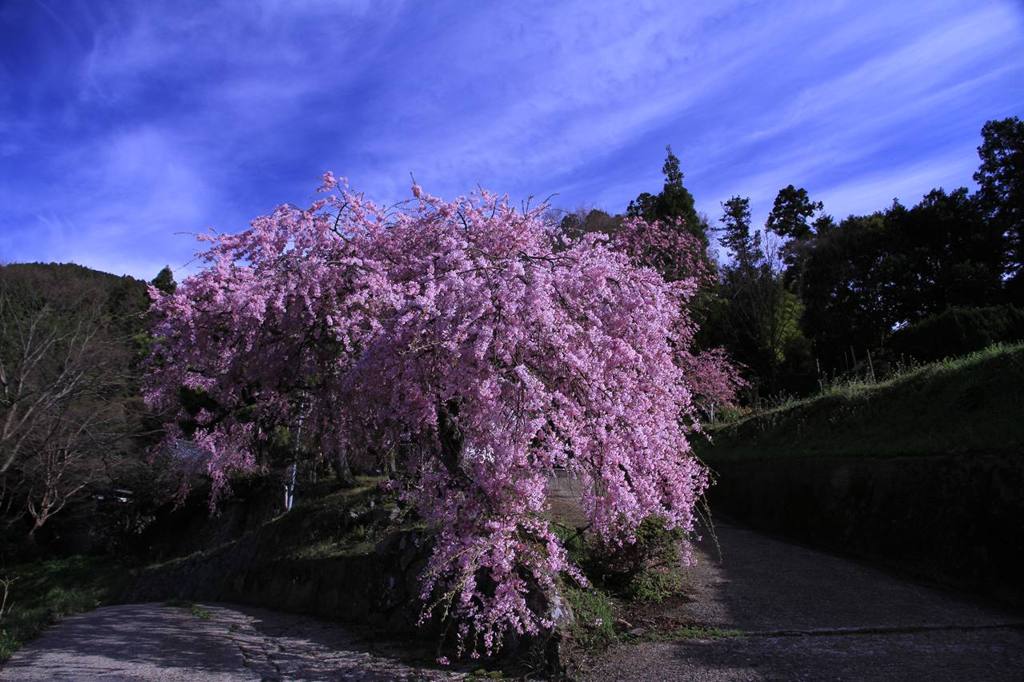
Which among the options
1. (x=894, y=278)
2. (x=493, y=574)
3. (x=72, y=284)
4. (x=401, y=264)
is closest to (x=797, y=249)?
(x=894, y=278)

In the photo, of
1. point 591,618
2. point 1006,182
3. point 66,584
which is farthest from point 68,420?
point 1006,182

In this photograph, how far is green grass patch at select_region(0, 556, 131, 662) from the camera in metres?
12.8

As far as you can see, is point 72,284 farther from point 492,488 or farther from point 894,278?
point 894,278

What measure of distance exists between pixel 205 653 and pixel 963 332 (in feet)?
47.2

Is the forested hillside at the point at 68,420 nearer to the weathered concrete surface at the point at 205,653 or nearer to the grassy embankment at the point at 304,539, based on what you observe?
the grassy embankment at the point at 304,539

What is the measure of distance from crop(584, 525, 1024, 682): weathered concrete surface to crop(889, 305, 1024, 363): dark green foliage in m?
8.33

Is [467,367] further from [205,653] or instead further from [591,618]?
[205,653]

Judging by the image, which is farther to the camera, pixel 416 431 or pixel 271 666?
pixel 271 666

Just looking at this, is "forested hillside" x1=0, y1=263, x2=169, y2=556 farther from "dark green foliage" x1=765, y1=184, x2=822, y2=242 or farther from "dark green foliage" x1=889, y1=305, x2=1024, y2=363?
"dark green foliage" x1=765, y1=184, x2=822, y2=242

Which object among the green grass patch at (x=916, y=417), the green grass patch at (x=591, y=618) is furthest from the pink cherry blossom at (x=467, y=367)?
the green grass patch at (x=916, y=417)

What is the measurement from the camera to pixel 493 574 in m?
4.73

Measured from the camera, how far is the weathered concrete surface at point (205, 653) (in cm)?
552

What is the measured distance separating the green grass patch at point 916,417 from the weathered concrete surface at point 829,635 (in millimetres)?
1751

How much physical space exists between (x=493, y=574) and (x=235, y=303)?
401 cm
